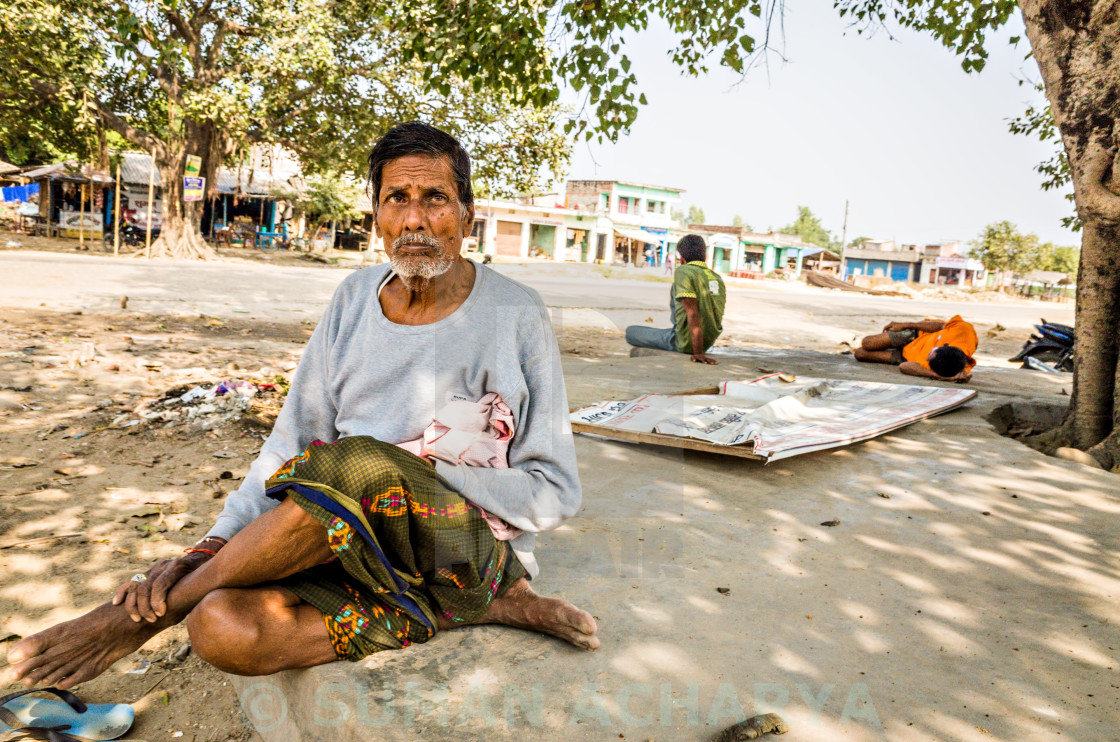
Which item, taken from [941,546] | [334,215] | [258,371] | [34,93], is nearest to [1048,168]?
[941,546]

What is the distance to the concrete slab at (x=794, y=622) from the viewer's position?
1717 millimetres

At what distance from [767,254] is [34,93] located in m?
44.3

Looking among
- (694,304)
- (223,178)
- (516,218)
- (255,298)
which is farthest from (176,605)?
(516,218)

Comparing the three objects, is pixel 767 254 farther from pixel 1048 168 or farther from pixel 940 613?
pixel 940 613

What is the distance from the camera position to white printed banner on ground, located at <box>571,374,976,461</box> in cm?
381

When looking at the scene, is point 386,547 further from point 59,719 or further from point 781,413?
point 781,413

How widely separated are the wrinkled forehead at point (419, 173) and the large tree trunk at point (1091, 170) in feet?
11.2

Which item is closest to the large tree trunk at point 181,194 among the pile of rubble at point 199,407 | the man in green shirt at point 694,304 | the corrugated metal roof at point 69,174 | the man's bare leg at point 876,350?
Answer: the corrugated metal roof at point 69,174

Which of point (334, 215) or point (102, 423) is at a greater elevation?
point (334, 215)

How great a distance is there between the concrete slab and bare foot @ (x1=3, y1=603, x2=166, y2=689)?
40 cm

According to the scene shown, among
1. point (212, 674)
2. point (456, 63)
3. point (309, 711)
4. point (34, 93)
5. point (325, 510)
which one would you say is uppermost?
point (34, 93)

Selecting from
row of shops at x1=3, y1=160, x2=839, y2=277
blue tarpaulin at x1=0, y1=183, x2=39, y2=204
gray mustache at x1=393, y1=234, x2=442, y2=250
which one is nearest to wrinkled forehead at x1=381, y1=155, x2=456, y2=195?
gray mustache at x1=393, y1=234, x2=442, y2=250

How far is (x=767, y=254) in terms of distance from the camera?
52.2m

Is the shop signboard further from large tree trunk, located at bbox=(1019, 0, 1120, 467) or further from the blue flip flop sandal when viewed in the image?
the blue flip flop sandal
